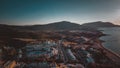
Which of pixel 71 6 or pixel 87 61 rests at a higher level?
pixel 71 6

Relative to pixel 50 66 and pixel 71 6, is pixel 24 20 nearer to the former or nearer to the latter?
pixel 71 6

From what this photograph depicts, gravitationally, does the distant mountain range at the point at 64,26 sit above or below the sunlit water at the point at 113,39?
above

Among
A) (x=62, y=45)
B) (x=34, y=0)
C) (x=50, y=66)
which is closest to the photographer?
(x=50, y=66)

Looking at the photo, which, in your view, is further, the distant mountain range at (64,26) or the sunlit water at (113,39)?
the distant mountain range at (64,26)

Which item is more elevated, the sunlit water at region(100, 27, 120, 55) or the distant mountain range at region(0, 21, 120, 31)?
the distant mountain range at region(0, 21, 120, 31)

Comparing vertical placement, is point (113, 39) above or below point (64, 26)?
below

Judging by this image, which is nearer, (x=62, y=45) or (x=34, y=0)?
(x=62, y=45)

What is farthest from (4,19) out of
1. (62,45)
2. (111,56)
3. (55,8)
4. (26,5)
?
(111,56)

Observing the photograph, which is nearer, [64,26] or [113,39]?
[113,39]
